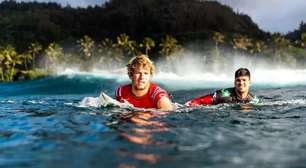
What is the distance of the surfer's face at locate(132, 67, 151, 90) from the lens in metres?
13.1

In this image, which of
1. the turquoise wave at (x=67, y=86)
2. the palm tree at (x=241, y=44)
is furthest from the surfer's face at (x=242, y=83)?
the palm tree at (x=241, y=44)

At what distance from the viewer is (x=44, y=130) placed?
11.6 m

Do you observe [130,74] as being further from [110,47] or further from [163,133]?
[110,47]

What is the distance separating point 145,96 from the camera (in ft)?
45.4

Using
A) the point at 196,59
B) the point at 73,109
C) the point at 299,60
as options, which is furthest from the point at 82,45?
the point at 73,109

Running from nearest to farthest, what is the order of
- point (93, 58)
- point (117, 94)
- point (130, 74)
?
point (130, 74)
point (117, 94)
point (93, 58)

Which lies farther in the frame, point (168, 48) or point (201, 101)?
point (168, 48)

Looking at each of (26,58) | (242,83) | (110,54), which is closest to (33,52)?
(26,58)

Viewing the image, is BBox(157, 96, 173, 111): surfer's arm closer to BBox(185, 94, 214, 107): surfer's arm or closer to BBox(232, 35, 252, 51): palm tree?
BBox(185, 94, 214, 107): surfer's arm

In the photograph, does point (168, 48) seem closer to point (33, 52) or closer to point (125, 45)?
point (125, 45)

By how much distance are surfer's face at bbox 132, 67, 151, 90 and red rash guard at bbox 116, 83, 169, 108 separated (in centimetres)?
24

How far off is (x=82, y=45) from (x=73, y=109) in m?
132

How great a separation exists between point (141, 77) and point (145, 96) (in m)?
0.71

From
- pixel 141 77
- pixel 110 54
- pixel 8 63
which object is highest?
pixel 110 54
